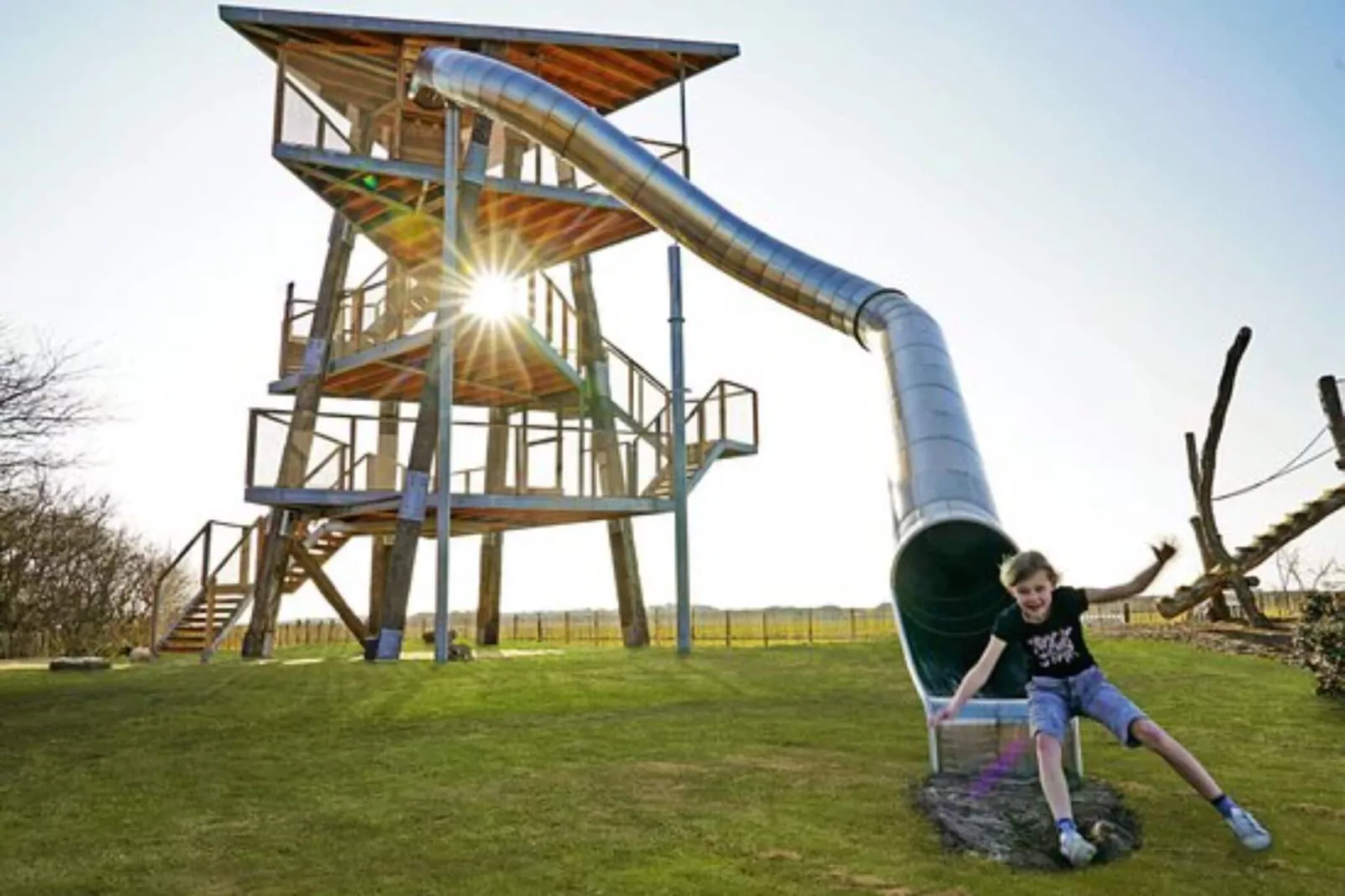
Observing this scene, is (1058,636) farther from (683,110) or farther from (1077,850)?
(683,110)

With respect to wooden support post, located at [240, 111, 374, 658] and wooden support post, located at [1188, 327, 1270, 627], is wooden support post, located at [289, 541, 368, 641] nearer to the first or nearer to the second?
wooden support post, located at [240, 111, 374, 658]

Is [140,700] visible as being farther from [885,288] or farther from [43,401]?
[43,401]

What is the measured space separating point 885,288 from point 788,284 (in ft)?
5.28

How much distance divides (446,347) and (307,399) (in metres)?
4.38

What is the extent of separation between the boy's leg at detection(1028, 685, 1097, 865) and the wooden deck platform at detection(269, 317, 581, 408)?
13861 millimetres

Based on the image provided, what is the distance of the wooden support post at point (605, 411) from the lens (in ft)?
70.5

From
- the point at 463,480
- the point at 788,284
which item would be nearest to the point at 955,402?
the point at 788,284

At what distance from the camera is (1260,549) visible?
1995 centimetres

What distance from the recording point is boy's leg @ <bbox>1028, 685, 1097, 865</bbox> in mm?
→ 4469

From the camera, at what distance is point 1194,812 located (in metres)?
5.41

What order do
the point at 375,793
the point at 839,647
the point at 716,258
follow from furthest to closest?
the point at 839,647, the point at 716,258, the point at 375,793

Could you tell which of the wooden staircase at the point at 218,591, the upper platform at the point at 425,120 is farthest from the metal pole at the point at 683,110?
the wooden staircase at the point at 218,591

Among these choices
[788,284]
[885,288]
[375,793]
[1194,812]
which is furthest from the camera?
[788,284]

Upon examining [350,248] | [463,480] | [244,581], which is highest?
[350,248]
